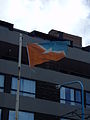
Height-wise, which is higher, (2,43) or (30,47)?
(2,43)

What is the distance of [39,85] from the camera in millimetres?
35125

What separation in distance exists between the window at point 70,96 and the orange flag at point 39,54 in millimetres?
13070

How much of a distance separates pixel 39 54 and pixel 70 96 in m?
14.4

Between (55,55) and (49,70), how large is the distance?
12253 mm

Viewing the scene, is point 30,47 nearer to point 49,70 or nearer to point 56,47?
point 56,47

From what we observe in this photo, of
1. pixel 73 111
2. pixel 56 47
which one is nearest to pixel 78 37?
pixel 73 111

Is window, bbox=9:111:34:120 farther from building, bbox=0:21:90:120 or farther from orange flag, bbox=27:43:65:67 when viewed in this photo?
orange flag, bbox=27:43:65:67

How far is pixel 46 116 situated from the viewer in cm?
3409

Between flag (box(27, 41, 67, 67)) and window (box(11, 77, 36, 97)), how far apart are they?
10.3 metres

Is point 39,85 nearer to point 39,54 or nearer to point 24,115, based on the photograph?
point 24,115

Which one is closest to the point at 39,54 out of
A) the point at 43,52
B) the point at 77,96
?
the point at 43,52

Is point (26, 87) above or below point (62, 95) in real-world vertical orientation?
above

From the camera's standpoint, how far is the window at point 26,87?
3365cm

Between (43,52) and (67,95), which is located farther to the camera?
(67,95)
